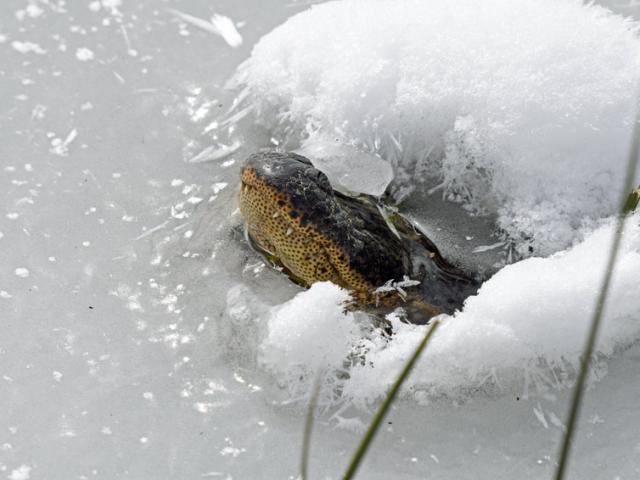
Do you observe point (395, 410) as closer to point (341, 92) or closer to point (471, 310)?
point (471, 310)

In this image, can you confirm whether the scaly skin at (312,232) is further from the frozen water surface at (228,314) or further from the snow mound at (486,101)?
the snow mound at (486,101)

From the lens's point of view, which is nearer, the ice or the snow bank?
the snow bank

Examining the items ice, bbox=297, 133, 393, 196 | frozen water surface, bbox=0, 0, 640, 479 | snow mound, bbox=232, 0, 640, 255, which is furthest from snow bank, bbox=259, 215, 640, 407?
ice, bbox=297, 133, 393, 196

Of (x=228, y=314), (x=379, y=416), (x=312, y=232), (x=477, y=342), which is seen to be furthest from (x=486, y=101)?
(x=379, y=416)

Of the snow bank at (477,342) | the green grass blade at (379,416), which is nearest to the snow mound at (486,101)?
the snow bank at (477,342)

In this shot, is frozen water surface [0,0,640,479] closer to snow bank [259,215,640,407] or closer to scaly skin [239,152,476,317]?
snow bank [259,215,640,407]

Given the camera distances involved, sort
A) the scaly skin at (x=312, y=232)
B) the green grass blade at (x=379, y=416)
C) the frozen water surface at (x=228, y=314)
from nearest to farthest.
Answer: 1. the green grass blade at (x=379, y=416)
2. the frozen water surface at (x=228, y=314)
3. the scaly skin at (x=312, y=232)
